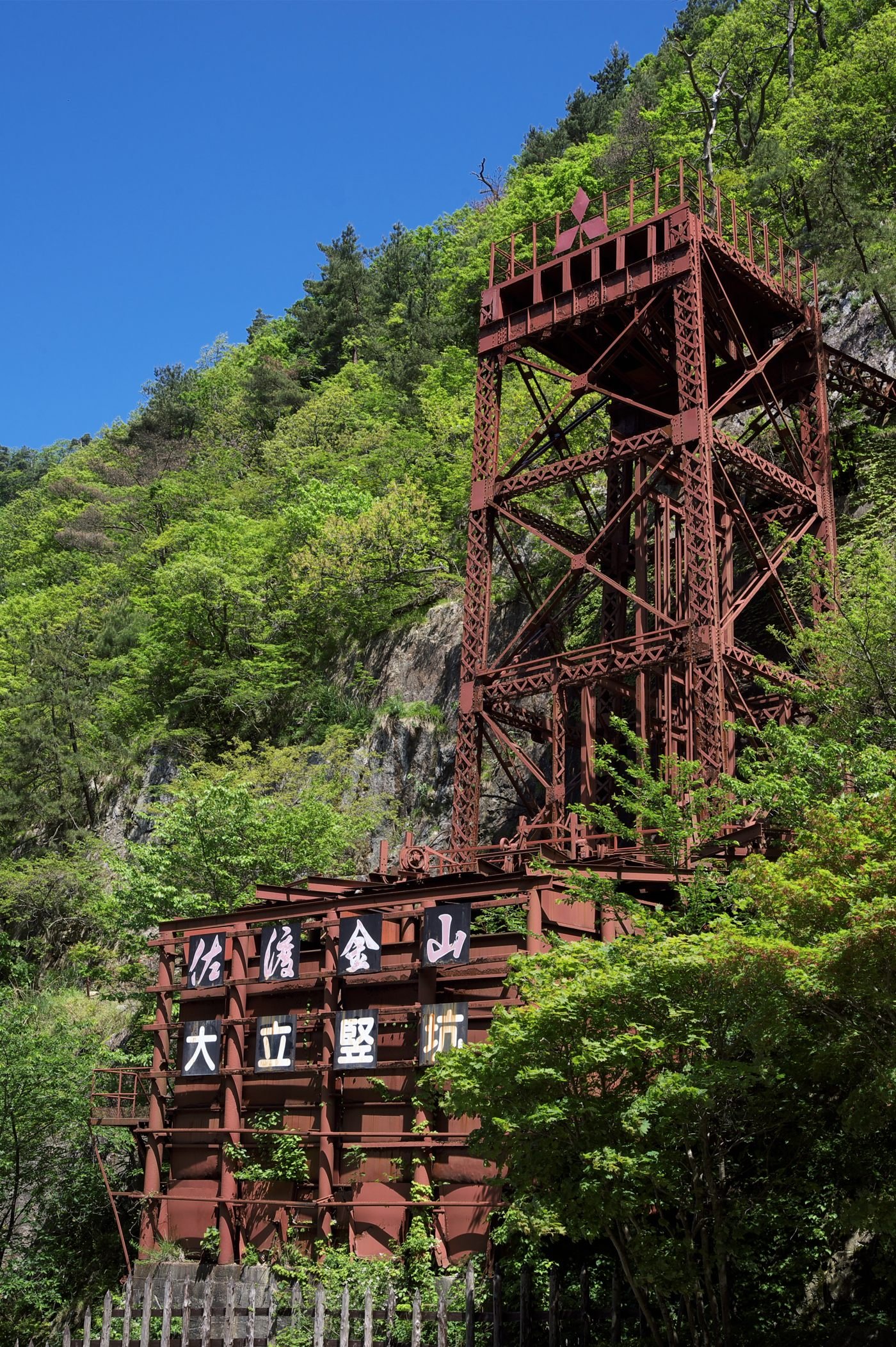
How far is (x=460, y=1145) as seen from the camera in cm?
1928

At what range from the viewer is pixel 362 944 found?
815 inches

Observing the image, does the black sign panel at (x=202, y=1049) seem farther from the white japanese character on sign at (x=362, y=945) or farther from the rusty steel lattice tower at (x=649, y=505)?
the rusty steel lattice tower at (x=649, y=505)

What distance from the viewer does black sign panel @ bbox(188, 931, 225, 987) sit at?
74.5 feet

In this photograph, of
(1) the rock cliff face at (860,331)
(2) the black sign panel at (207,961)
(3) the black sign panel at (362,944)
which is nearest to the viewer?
(3) the black sign panel at (362,944)

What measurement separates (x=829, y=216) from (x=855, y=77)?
912 centimetres

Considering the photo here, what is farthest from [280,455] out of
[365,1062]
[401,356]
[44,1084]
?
[365,1062]

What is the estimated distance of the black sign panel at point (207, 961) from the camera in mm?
22719

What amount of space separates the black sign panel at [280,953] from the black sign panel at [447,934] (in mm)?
2697

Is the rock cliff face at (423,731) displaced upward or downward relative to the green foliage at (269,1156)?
upward

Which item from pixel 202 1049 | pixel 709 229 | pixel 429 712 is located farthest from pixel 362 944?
pixel 709 229

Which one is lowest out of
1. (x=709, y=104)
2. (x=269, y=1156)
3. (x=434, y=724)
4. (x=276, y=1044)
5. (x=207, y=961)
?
(x=269, y=1156)

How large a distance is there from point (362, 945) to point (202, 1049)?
13.2 ft

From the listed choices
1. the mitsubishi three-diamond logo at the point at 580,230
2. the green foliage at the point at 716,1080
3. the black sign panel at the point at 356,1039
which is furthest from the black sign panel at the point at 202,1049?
the mitsubishi three-diamond logo at the point at 580,230

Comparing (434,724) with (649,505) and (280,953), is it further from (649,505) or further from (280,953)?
(280,953)
